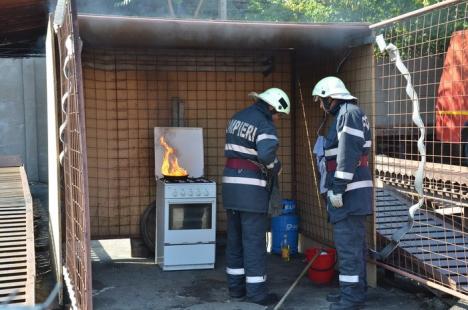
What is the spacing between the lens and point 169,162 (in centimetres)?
708

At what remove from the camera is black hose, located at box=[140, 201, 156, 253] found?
7301mm

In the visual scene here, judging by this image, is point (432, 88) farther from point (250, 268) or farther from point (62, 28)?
point (62, 28)

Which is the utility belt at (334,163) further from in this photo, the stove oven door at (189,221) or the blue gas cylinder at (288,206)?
the blue gas cylinder at (288,206)

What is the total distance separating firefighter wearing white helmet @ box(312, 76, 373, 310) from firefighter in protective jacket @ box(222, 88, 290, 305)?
56 centimetres

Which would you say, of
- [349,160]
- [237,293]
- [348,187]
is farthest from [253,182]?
[237,293]

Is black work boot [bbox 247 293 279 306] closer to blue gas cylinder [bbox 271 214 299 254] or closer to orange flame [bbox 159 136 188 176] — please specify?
blue gas cylinder [bbox 271 214 299 254]

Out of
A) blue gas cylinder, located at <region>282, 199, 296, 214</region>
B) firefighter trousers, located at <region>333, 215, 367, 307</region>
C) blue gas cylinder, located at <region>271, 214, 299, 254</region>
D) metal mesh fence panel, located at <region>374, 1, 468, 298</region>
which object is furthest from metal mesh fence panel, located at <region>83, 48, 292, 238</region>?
firefighter trousers, located at <region>333, 215, 367, 307</region>

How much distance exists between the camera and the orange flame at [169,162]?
22.8 feet

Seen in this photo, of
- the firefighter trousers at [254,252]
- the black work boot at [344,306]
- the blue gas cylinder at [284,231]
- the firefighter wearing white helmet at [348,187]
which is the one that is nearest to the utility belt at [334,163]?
the firefighter wearing white helmet at [348,187]

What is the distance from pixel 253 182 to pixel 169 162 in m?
1.86

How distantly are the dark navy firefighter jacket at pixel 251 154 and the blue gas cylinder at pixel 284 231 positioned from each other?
1.83 meters

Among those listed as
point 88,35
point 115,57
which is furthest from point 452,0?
point 115,57

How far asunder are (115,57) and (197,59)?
108 cm

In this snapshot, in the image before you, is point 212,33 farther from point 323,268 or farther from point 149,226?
point 149,226
